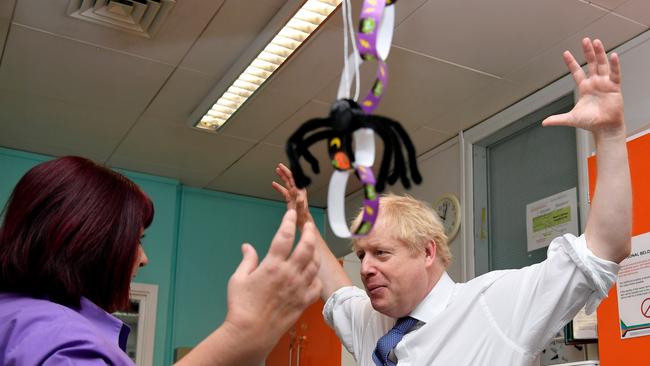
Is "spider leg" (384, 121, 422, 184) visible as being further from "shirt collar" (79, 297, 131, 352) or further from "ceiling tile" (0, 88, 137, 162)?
"ceiling tile" (0, 88, 137, 162)

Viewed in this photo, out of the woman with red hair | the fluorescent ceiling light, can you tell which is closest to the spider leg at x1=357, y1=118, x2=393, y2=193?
the woman with red hair

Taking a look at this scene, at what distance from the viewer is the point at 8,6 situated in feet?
10.3

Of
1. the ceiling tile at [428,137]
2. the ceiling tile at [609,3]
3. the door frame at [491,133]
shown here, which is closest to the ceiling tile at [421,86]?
the ceiling tile at [428,137]

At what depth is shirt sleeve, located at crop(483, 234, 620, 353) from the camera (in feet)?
5.06

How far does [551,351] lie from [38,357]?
2939 mm

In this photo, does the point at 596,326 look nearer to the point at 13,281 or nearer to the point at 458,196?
the point at 458,196

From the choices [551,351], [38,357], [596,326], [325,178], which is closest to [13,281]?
[38,357]

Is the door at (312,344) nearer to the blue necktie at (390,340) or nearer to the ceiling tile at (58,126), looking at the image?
the ceiling tile at (58,126)

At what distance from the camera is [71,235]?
1.01 meters

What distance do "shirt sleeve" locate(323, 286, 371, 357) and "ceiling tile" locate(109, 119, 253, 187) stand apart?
2.26m

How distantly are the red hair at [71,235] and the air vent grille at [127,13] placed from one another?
7.03ft

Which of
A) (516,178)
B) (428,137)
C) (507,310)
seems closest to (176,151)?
(428,137)

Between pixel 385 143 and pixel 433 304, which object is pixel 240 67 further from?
pixel 385 143

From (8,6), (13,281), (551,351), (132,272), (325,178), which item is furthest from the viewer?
(325,178)
